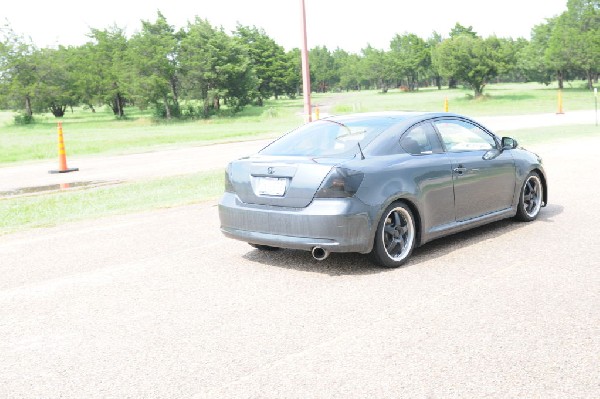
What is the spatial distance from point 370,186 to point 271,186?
91cm

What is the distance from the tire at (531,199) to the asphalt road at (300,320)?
10.2 inches

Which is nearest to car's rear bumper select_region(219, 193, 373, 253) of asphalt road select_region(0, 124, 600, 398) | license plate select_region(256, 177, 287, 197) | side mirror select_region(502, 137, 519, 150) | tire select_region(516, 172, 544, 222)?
license plate select_region(256, 177, 287, 197)

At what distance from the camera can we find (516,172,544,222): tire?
7727 mm

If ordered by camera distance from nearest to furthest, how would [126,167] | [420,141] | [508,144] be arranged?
[420,141]
[508,144]
[126,167]

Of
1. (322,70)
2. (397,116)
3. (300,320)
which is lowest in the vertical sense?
(300,320)

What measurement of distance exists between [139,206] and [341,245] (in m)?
5.43

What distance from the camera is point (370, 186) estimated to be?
5738 mm

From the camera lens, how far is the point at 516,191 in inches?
296

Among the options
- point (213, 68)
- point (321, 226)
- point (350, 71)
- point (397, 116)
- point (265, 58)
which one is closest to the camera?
point (321, 226)

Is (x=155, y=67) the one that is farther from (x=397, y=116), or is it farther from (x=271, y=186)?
(x=271, y=186)

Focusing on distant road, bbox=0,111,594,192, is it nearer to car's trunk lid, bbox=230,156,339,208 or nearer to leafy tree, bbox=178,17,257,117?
car's trunk lid, bbox=230,156,339,208

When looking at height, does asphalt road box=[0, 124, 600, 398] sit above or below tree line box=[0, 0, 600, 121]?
below

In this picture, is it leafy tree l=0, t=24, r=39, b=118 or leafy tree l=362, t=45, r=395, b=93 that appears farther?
leafy tree l=362, t=45, r=395, b=93

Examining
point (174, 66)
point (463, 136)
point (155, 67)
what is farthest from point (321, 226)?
point (174, 66)
